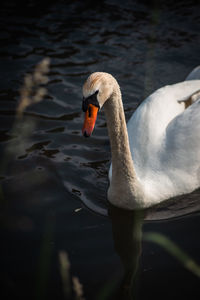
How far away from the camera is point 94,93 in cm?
319

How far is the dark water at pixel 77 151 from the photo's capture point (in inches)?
138

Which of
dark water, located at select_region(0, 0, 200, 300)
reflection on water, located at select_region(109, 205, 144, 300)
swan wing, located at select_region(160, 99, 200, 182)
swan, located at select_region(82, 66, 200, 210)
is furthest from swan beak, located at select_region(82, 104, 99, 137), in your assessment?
swan wing, located at select_region(160, 99, 200, 182)

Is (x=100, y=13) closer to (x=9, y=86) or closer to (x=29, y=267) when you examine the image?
(x=9, y=86)

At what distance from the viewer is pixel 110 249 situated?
3.84 m

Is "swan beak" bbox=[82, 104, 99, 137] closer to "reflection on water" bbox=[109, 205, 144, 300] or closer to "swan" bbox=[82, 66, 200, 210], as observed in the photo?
"swan" bbox=[82, 66, 200, 210]

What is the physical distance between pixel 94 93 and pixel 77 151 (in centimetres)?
243

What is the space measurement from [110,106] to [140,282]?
1701mm

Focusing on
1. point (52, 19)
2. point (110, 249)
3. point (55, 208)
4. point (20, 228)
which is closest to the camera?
point (110, 249)

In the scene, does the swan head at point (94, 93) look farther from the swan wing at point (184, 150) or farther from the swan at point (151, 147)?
the swan wing at point (184, 150)

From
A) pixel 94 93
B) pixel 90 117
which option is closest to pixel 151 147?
pixel 90 117

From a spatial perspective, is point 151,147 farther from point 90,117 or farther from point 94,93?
point 94,93

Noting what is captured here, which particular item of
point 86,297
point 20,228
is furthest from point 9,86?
point 86,297

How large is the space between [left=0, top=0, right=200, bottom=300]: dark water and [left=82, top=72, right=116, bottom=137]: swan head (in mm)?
558

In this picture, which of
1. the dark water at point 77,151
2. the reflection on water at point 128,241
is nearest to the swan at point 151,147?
the reflection on water at point 128,241
